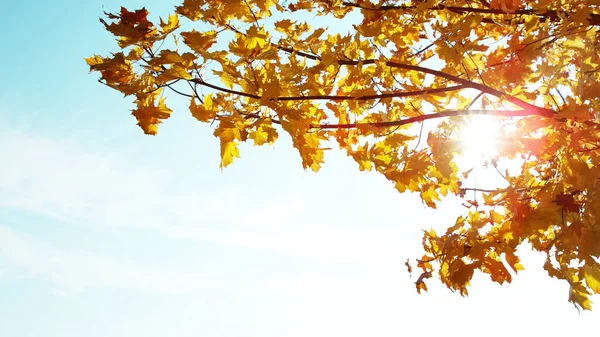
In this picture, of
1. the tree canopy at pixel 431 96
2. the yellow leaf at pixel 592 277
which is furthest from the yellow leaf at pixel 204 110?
the yellow leaf at pixel 592 277

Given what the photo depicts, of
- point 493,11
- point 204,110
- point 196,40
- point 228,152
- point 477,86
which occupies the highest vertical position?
point 493,11

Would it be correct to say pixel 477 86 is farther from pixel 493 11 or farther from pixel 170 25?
pixel 170 25

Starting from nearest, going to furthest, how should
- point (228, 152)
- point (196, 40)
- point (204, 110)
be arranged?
point (196, 40), point (204, 110), point (228, 152)

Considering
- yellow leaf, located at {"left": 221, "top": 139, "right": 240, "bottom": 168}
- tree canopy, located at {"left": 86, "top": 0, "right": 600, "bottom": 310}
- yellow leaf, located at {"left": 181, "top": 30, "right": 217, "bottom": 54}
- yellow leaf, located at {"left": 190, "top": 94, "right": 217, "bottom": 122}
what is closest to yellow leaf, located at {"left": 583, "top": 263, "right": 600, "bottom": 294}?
tree canopy, located at {"left": 86, "top": 0, "right": 600, "bottom": 310}

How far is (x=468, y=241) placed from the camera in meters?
2.96

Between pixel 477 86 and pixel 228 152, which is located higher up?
pixel 477 86

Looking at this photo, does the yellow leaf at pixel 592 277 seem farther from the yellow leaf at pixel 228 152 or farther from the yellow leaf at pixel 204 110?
the yellow leaf at pixel 204 110

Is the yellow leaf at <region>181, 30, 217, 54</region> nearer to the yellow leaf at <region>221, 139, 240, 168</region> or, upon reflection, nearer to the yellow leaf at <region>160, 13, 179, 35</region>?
the yellow leaf at <region>160, 13, 179, 35</region>

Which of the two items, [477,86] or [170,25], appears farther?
[477,86]

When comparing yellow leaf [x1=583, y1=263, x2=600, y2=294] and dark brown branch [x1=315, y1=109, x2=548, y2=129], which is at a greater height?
dark brown branch [x1=315, y1=109, x2=548, y2=129]

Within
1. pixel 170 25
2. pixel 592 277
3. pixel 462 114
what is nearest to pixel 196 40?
pixel 170 25

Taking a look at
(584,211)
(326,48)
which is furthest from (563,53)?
(326,48)

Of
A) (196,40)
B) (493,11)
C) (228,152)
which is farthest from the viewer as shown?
(493,11)

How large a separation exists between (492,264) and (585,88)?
1.16m
